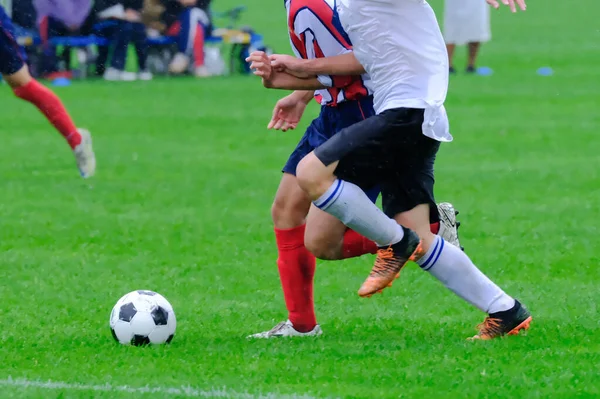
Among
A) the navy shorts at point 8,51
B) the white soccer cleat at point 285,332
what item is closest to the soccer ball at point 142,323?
the white soccer cleat at point 285,332

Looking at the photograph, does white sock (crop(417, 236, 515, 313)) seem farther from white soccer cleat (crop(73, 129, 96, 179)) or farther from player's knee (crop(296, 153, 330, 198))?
white soccer cleat (crop(73, 129, 96, 179))

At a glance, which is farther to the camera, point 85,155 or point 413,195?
point 85,155

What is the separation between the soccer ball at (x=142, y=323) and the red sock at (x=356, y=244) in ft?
2.75

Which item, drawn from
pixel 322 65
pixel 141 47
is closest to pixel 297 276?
pixel 322 65

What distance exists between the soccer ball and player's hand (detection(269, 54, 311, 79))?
118 cm

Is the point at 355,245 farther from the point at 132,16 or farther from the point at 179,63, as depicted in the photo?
the point at 179,63

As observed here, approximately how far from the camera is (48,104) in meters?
10.5

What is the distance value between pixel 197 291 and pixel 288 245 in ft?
4.04

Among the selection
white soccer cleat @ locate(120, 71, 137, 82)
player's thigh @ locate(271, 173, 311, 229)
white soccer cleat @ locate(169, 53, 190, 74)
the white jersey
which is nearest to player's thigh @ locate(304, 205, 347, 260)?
player's thigh @ locate(271, 173, 311, 229)

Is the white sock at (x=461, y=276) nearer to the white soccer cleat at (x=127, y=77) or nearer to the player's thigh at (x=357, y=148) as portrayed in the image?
the player's thigh at (x=357, y=148)

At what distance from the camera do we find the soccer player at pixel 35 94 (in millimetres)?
10141

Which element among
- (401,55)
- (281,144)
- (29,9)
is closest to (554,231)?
(401,55)

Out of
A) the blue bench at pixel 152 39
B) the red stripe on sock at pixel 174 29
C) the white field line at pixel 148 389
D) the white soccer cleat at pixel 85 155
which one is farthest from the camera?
the red stripe on sock at pixel 174 29

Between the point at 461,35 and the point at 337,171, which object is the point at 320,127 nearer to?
the point at 337,171
